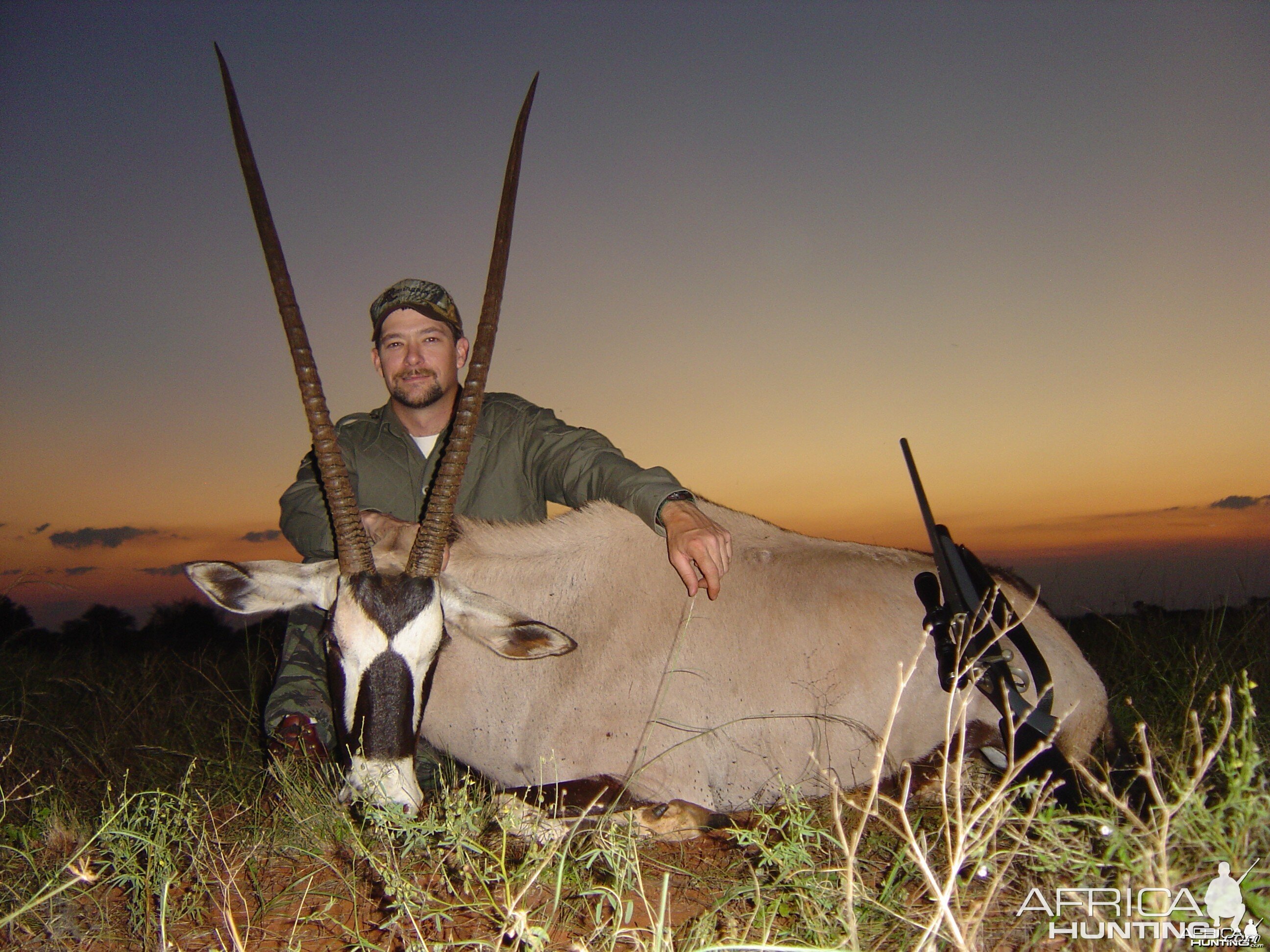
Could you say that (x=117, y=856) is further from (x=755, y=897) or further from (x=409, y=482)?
(x=409, y=482)

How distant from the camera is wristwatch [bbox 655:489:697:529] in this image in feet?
11.8

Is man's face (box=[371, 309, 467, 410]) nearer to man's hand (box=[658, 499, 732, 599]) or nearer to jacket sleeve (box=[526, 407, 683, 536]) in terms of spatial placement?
jacket sleeve (box=[526, 407, 683, 536])

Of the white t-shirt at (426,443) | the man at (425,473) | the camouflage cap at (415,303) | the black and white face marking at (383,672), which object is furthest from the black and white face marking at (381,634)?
the camouflage cap at (415,303)

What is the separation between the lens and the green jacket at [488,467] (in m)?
4.20

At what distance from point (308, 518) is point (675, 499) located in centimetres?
188

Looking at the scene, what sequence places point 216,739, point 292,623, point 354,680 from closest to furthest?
point 354,680 → point 292,623 → point 216,739

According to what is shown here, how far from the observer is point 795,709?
3258 millimetres

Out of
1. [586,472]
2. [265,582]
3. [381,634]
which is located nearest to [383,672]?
[381,634]

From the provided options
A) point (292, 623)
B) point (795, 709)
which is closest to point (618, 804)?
point (795, 709)

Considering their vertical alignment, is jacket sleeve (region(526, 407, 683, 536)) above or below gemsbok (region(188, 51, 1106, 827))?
above

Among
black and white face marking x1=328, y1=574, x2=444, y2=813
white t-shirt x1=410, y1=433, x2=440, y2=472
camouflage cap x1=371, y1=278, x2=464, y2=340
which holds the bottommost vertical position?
black and white face marking x1=328, y1=574, x2=444, y2=813

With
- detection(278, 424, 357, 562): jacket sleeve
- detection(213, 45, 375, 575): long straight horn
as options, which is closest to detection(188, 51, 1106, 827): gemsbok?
detection(213, 45, 375, 575): long straight horn

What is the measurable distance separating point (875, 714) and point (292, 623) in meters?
2.99

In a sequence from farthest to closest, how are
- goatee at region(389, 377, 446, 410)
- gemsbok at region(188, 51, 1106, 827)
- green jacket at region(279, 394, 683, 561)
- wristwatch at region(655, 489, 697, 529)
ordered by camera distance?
goatee at region(389, 377, 446, 410) < green jacket at region(279, 394, 683, 561) < wristwatch at region(655, 489, 697, 529) < gemsbok at region(188, 51, 1106, 827)
